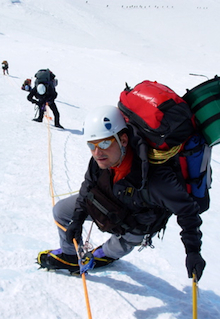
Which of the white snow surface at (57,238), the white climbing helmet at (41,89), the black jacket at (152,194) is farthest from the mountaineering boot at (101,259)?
the white climbing helmet at (41,89)

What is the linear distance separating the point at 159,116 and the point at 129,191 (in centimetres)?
61

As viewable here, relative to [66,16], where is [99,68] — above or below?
below

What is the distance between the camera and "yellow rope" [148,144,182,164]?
2.05m

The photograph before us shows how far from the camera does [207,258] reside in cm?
356

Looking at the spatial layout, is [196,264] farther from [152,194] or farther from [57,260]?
[57,260]

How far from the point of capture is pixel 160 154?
80.7 inches

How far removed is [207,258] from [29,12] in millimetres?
51952

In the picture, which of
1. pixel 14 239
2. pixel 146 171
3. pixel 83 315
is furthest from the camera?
pixel 14 239

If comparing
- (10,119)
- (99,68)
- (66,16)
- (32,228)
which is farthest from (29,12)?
(32,228)

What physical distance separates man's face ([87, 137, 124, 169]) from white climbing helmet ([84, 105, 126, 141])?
55 mm

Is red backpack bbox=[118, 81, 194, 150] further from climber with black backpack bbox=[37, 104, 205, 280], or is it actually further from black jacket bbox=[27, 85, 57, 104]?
black jacket bbox=[27, 85, 57, 104]

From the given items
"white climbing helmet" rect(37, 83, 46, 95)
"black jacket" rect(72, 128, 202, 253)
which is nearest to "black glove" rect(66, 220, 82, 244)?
"black jacket" rect(72, 128, 202, 253)

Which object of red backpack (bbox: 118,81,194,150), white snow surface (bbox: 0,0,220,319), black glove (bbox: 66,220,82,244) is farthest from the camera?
black glove (bbox: 66,220,82,244)

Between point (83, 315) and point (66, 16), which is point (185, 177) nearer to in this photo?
point (83, 315)
